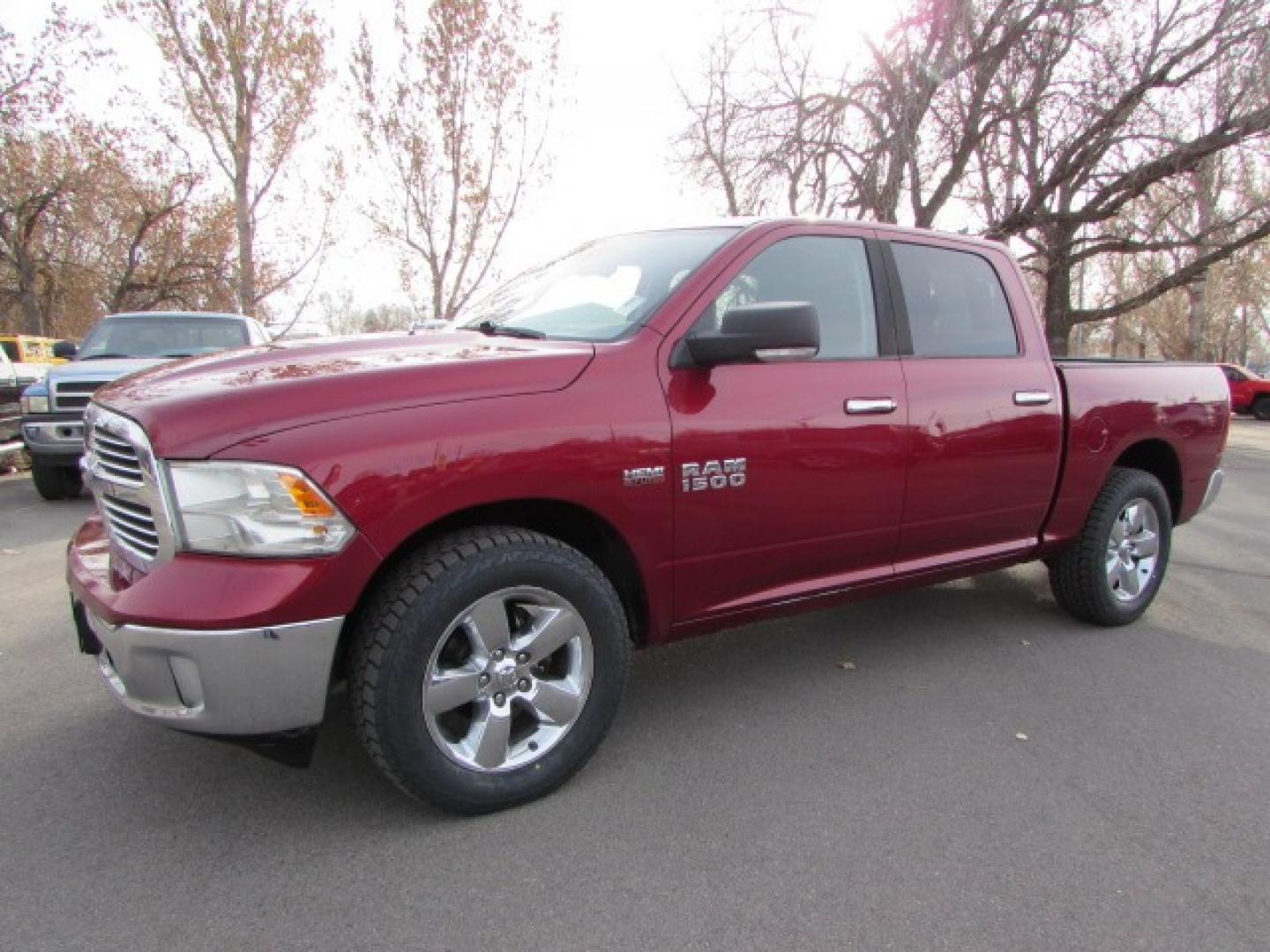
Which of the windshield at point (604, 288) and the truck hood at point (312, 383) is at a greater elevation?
the windshield at point (604, 288)

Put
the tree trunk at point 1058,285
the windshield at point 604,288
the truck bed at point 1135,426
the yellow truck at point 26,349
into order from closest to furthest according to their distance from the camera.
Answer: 1. the windshield at point 604,288
2. the truck bed at point 1135,426
3. the yellow truck at point 26,349
4. the tree trunk at point 1058,285

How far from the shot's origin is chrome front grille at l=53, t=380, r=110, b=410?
24.5 ft

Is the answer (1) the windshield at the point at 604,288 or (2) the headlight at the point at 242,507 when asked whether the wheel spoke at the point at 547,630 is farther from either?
(1) the windshield at the point at 604,288

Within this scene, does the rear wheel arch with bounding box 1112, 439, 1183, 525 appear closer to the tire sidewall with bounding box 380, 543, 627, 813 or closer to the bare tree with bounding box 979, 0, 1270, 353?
the tire sidewall with bounding box 380, 543, 627, 813

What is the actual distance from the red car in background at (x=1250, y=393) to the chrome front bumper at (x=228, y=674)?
1180 inches

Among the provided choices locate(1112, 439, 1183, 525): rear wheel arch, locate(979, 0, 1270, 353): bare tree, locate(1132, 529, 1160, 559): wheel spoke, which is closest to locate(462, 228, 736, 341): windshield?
locate(1112, 439, 1183, 525): rear wheel arch

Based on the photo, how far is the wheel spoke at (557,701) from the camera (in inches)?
98.9

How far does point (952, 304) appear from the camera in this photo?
12.1ft

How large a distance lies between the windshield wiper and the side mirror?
581mm

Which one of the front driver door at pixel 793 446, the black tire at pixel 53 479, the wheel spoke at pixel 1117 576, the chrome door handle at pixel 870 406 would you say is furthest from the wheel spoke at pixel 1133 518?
the black tire at pixel 53 479

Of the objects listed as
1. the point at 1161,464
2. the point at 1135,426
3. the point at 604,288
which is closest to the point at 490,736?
the point at 604,288

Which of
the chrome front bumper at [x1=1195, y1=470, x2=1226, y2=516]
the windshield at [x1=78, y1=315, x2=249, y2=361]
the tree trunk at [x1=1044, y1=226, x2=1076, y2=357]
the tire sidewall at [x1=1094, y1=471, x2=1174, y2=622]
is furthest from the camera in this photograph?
the tree trunk at [x1=1044, y1=226, x2=1076, y2=357]

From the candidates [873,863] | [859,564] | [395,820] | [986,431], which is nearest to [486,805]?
[395,820]

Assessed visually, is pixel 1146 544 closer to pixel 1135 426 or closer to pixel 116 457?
pixel 1135 426
